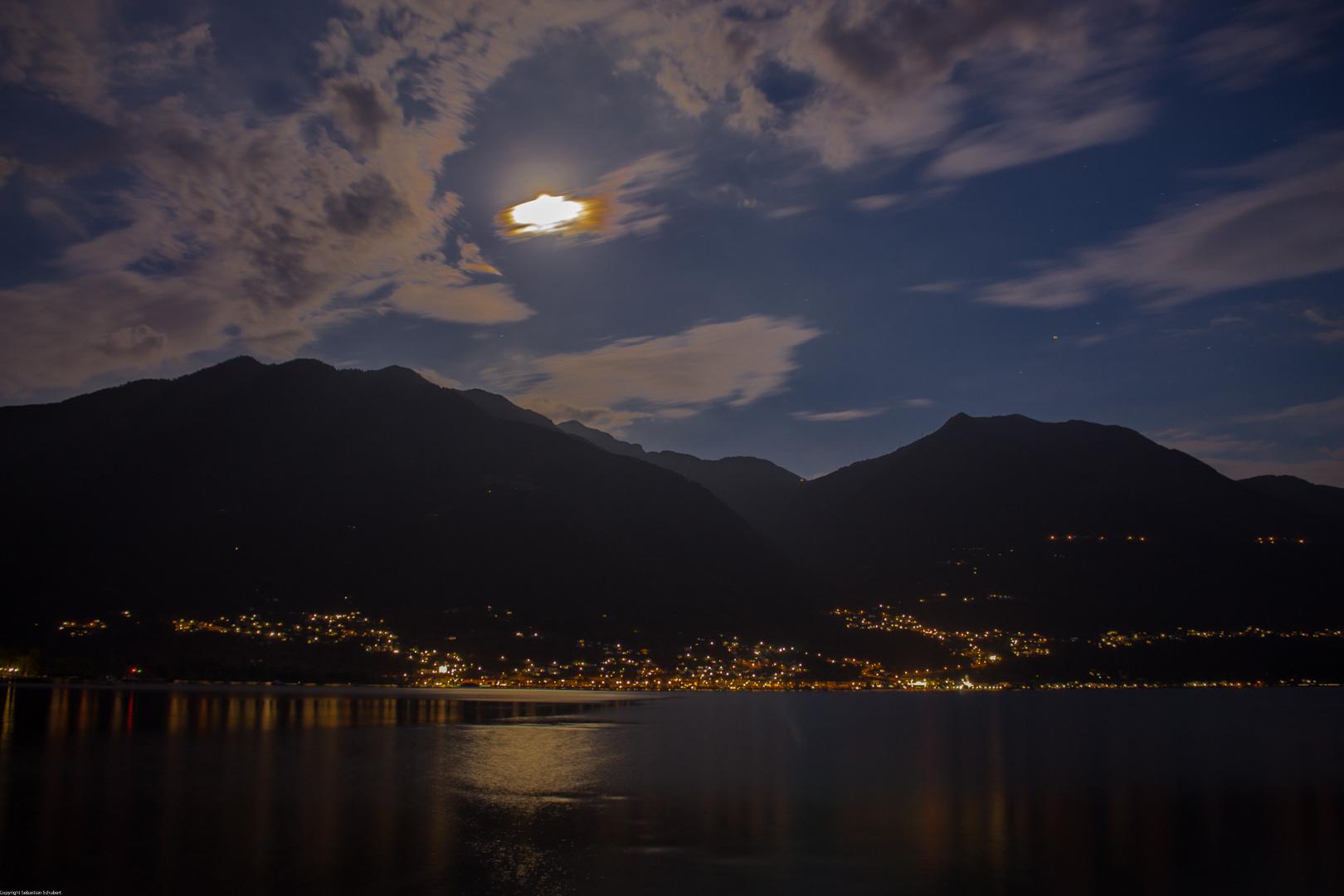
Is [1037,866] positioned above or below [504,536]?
below

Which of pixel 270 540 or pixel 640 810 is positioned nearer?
pixel 640 810

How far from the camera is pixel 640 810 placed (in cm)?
3612

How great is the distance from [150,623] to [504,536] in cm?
6121

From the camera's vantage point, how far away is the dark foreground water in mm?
25156

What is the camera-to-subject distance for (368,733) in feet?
220

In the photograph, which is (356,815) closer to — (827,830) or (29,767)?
(827,830)

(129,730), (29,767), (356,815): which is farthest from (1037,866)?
(129,730)

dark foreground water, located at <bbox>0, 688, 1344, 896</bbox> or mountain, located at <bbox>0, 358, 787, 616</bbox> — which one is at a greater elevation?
mountain, located at <bbox>0, 358, 787, 616</bbox>

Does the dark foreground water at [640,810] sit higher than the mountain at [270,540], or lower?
lower

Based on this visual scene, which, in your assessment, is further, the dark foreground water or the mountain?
the mountain

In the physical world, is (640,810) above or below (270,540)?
below

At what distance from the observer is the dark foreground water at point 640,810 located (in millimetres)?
25156

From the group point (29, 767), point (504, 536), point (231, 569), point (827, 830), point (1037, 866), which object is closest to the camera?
point (1037, 866)

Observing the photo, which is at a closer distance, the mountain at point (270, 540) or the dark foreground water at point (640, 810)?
the dark foreground water at point (640, 810)
